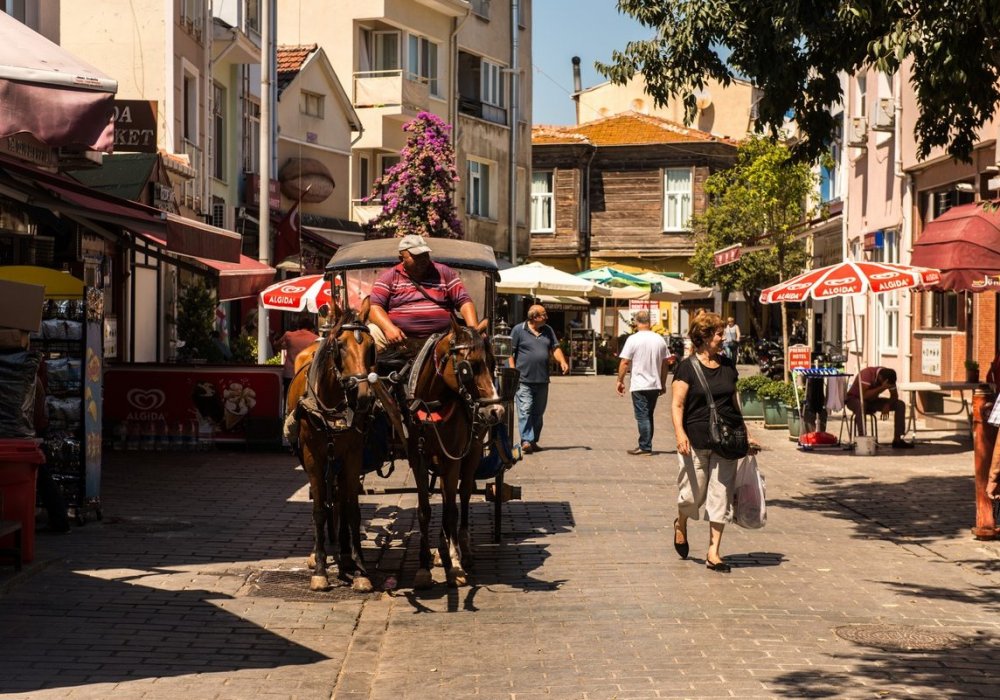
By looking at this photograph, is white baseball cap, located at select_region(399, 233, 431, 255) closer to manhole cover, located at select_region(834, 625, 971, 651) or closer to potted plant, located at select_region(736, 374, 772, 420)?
manhole cover, located at select_region(834, 625, 971, 651)

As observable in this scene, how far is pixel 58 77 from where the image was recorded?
7355mm

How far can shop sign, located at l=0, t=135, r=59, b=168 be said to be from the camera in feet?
43.2

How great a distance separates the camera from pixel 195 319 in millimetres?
26281

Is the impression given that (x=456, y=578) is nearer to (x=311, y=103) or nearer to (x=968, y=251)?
(x=968, y=251)

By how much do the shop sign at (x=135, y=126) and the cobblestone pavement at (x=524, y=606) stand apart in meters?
6.38

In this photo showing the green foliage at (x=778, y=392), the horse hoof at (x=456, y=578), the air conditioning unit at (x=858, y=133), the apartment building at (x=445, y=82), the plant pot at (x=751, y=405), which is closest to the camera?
the horse hoof at (x=456, y=578)

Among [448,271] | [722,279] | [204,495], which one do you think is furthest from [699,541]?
[722,279]

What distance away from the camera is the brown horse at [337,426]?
9.05 m

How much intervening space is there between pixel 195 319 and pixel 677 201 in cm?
3344

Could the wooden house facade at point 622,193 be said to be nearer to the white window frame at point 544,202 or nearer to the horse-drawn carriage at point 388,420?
the white window frame at point 544,202

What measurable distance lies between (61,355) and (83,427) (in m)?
0.66

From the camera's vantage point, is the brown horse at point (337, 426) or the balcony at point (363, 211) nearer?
the brown horse at point (337, 426)

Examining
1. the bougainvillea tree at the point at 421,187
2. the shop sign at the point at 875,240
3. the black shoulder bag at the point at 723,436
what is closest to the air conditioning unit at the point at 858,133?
the shop sign at the point at 875,240

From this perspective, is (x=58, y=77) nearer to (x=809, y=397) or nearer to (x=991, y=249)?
(x=991, y=249)
